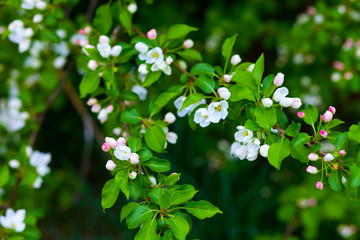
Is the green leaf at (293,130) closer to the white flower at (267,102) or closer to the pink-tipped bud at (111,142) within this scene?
the white flower at (267,102)

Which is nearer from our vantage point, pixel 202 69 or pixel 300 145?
pixel 300 145

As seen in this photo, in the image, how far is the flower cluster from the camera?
1.12 metres

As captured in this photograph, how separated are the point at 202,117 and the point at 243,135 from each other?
148mm

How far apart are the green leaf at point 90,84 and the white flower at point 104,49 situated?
0.30 feet

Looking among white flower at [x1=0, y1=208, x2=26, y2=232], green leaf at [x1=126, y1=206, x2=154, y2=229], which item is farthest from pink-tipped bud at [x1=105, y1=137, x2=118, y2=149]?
white flower at [x1=0, y1=208, x2=26, y2=232]

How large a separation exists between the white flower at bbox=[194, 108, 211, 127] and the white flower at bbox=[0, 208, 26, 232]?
36.2 inches

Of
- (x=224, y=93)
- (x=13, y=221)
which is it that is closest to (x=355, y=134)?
(x=224, y=93)

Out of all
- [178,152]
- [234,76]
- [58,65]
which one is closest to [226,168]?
[178,152]

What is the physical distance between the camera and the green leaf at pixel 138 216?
109 centimetres

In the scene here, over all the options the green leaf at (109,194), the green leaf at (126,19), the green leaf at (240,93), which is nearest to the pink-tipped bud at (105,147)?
the green leaf at (109,194)

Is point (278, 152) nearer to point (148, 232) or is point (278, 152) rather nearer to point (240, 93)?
point (240, 93)

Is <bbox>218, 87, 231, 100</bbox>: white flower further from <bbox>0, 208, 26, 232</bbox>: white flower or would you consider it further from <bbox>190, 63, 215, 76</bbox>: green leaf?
<bbox>0, 208, 26, 232</bbox>: white flower

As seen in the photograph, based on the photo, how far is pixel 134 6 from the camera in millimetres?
1514

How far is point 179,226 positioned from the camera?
1.08 meters
